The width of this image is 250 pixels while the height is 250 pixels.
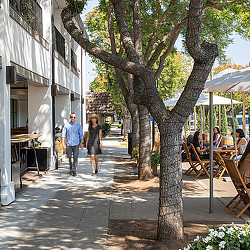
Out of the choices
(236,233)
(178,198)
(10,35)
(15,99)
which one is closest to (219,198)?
(178,198)

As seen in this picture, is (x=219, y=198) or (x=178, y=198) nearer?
(x=178, y=198)

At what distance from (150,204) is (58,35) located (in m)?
11.4

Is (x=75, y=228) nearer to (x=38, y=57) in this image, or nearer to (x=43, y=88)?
(x=38, y=57)

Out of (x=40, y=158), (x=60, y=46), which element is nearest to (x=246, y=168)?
(x=40, y=158)

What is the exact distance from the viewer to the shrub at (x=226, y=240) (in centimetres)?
310

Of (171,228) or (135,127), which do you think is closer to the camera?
(171,228)

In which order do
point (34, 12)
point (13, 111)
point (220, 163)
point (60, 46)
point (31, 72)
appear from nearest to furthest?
point (31, 72)
point (220, 163)
point (34, 12)
point (60, 46)
point (13, 111)

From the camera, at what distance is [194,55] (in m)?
5.14

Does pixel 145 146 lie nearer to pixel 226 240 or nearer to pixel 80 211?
pixel 80 211

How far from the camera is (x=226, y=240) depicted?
3.14 meters

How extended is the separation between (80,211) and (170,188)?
8.62ft

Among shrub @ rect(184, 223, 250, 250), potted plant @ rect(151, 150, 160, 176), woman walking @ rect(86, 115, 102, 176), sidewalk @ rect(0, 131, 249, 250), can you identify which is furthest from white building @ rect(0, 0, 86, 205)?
shrub @ rect(184, 223, 250, 250)

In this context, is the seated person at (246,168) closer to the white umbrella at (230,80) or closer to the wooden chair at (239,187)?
the wooden chair at (239,187)

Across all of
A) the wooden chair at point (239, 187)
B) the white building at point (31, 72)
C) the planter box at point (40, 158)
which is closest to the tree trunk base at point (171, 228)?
the wooden chair at point (239, 187)
